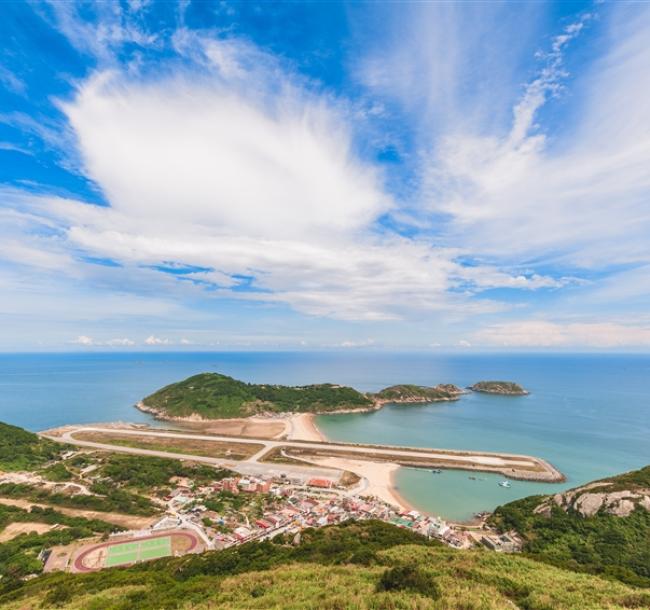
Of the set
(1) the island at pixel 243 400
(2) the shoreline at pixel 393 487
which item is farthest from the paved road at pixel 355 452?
(1) the island at pixel 243 400

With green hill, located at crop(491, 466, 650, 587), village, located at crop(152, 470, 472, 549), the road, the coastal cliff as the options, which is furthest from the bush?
the coastal cliff

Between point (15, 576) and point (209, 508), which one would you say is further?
point (209, 508)

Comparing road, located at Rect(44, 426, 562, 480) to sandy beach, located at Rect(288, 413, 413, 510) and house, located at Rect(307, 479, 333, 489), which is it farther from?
house, located at Rect(307, 479, 333, 489)

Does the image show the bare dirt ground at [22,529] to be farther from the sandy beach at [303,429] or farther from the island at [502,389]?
the island at [502,389]

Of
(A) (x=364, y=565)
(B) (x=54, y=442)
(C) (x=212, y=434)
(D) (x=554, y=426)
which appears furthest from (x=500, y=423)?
(B) (x=54, y=442)

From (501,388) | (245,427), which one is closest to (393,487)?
(245,427)

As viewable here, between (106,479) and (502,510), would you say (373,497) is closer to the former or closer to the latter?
(502,510)

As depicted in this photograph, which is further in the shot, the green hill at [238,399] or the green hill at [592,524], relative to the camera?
the green hill at [238,399]
